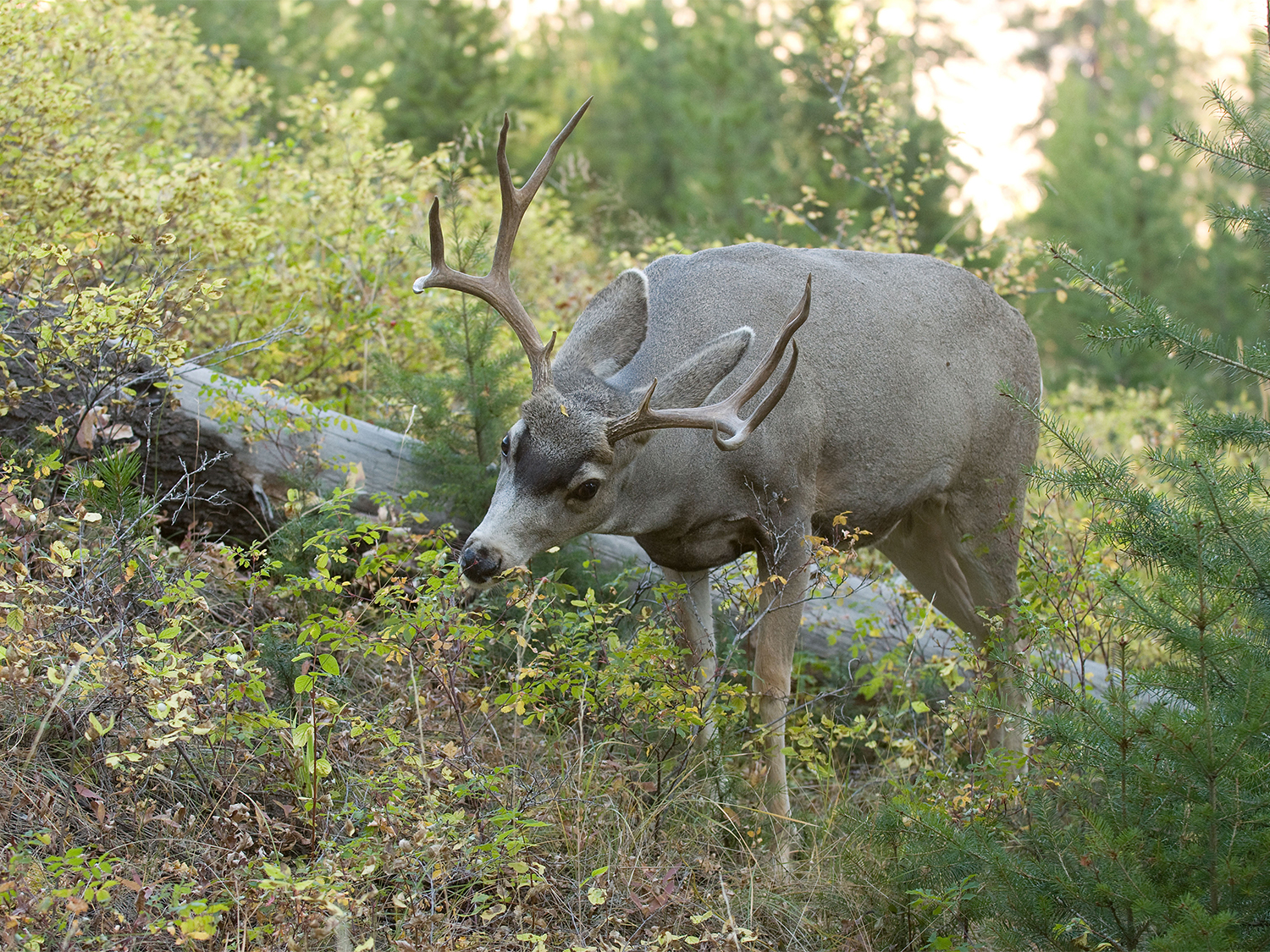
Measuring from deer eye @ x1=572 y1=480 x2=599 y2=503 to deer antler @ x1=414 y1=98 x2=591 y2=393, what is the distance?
0.45 m

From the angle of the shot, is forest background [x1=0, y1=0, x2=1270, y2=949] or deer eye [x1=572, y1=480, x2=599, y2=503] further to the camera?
deer eye [x1=572, y1=480, x2=599, y2=503]

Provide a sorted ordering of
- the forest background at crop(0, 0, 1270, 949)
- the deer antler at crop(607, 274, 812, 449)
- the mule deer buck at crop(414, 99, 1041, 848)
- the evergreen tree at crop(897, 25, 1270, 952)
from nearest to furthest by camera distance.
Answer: the evergreen tree at crop(897, 25, 1270, 952) → the forest background at crop(0, 0, 1270, 949) → the deer antler at crop(607, 274, 812, 449) → the mule deer buck at crop(414, 99, 1041, 848)

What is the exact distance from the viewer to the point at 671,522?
5.36 metres

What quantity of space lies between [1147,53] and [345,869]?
26409 millimetres

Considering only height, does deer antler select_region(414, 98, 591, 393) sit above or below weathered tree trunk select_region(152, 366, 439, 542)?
above

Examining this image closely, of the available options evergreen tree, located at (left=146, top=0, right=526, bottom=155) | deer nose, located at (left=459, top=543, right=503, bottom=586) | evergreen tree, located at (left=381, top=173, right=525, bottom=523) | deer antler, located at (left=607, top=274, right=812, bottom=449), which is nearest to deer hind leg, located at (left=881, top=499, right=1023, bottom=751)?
deer antler, located at (left=607, top=274, right=812, bottom=449)

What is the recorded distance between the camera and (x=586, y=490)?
504 cm

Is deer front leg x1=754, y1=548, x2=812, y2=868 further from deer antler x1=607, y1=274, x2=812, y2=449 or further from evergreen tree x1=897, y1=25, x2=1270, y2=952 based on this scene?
evergreen tree x1=897, y1=25, x2=1270, y2=952

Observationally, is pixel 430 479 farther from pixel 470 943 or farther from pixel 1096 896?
pixel 1096 896

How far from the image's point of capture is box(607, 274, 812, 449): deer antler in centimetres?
470

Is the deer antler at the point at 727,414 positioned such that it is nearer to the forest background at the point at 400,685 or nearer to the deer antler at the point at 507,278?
the deer antler at the point at 507,278

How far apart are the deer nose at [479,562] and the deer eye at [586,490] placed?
45cm

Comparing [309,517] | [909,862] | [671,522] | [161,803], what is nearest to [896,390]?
[671,522]

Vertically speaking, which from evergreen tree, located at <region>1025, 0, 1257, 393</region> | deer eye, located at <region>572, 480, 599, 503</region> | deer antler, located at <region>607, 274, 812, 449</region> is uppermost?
deer antler, located at <region>607, 274, 812, 449</region>
